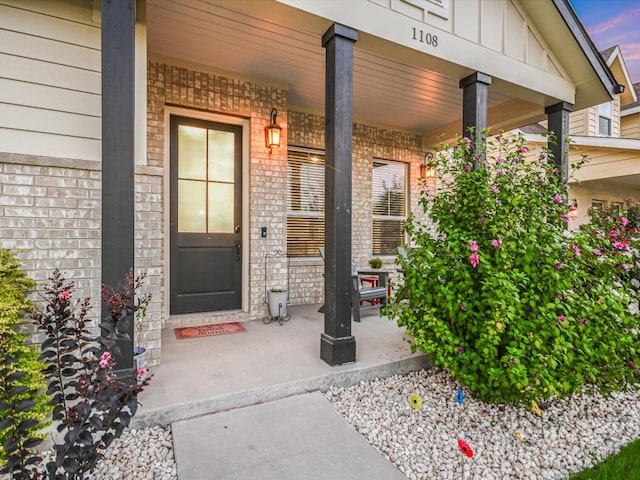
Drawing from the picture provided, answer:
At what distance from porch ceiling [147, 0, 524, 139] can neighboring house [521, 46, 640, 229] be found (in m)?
2.94

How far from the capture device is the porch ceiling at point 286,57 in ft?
9.37

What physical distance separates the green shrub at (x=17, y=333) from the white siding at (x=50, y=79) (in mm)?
823

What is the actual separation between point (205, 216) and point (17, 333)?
2221 millimetres

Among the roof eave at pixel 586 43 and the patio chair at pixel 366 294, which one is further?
the patio chair at pixel 366 294

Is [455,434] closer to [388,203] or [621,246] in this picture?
[621,246]

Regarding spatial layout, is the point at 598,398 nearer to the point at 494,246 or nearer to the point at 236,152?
the point at 494,246

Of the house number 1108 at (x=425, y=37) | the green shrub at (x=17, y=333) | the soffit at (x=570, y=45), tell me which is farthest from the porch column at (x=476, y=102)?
the green shrub at (x=17, y=333)

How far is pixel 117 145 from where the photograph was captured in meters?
2.07

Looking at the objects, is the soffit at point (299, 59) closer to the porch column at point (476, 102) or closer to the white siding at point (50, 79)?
the porch column at point (476, 102)

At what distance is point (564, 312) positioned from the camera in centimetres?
222

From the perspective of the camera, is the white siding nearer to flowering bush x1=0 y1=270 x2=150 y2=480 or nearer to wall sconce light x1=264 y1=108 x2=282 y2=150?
flowering bush x1=0 y1=270 x2=150 y2=480

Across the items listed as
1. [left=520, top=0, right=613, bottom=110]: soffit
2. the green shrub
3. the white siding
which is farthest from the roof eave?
the green shrub

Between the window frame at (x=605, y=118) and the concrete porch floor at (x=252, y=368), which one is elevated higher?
the window frame at (x=605, y=118)

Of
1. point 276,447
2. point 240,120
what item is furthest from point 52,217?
point 240,120
